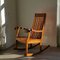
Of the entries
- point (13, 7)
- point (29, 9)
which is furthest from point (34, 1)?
point (13, 7)

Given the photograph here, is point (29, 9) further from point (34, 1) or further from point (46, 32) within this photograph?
point (46, 32)

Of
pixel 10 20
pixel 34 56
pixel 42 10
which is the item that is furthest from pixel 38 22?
pixel 34 56

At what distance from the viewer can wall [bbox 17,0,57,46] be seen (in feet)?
18.8

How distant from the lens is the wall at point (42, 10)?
5.73 m

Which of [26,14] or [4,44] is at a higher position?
[26,14]

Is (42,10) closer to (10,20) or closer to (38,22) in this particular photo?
(38,22)

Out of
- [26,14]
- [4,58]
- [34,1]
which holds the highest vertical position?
[34,1]

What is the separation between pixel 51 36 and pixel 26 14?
1.09 meters

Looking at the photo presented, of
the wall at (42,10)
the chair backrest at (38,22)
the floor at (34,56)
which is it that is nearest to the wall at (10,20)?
the wall at (42,10)

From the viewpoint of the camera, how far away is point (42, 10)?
5855mm

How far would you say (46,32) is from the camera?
5.88m

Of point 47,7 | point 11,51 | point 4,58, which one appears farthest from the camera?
point 47,7

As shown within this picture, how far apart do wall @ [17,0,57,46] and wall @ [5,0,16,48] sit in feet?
0.79

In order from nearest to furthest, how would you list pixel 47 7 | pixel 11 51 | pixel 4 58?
pixel 4 58 < pixel 11 51 < pixel 47 7
